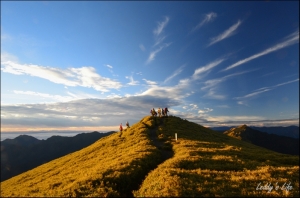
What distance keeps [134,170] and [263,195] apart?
36.4ft

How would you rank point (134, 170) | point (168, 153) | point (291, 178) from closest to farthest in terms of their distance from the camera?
point (291, 178) < point (134, 170) < point (168, 153)

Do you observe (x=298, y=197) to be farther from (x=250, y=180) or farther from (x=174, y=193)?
(x=174, y=193)

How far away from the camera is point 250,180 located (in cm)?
1516

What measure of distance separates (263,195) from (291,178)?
610 cm

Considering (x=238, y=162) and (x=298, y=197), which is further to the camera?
(x=238, y=162)

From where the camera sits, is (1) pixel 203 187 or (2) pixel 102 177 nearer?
(1) pixel 203 187

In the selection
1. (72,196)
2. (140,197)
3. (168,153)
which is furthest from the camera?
(168,153)

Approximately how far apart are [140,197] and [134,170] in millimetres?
6399

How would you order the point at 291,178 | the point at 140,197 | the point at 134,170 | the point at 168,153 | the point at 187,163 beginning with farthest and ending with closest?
the point at 168,153
the point at 187,163
the point at 134,170
the point at 291,178
the point at 140,197

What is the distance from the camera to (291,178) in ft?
53.5

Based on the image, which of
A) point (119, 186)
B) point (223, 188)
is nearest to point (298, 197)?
point (223, 188)

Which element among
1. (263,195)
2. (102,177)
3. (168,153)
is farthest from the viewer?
(168,153)

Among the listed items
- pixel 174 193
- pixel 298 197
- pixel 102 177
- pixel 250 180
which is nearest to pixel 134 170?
pixel 102 177

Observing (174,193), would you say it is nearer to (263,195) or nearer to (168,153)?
(263,195)
